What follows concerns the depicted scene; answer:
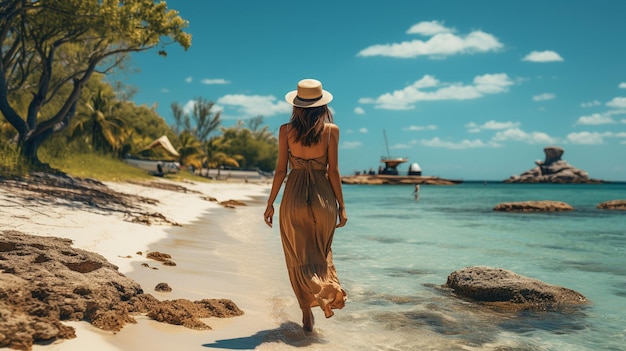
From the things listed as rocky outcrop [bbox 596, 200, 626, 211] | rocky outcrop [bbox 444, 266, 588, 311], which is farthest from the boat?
rocky outcrop [bbox 444, 266, 588, 311]

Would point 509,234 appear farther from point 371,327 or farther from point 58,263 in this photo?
point 58,263

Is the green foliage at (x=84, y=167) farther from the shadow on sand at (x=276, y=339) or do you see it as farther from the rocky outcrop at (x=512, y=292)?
the shadow on sand at (x=276, y=339)

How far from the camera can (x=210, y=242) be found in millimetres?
10789

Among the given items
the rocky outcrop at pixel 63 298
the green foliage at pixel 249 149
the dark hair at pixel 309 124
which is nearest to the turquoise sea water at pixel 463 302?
the rocky outcrop at pixel 63 298

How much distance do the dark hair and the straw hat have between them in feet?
0.20

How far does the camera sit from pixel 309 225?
464 centimetres

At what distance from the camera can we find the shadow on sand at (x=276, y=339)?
13.7ft

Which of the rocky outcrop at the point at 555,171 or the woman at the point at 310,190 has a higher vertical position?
the rocky outcrop at the point at 555,171

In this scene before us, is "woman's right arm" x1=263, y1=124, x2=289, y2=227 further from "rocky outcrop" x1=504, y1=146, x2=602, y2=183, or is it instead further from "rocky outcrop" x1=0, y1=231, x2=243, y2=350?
"rocky outcrop" x1=504, y1=146, x2=602, y2=183

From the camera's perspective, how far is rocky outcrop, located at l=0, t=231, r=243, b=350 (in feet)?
11.5

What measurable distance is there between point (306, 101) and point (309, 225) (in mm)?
1156

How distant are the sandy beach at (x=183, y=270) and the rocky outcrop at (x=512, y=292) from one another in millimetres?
2571

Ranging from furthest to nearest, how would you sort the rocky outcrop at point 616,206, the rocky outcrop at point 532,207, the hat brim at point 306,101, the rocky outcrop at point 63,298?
the rocky outcrop at point 616,206 < the rocky outcrop at point 532,207 < the hat brim at point 306,101 < the rocky outcrop at point 63,298

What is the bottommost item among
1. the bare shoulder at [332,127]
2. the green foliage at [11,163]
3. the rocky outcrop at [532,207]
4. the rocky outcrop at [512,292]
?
the rocky outcrop at [512,292]
